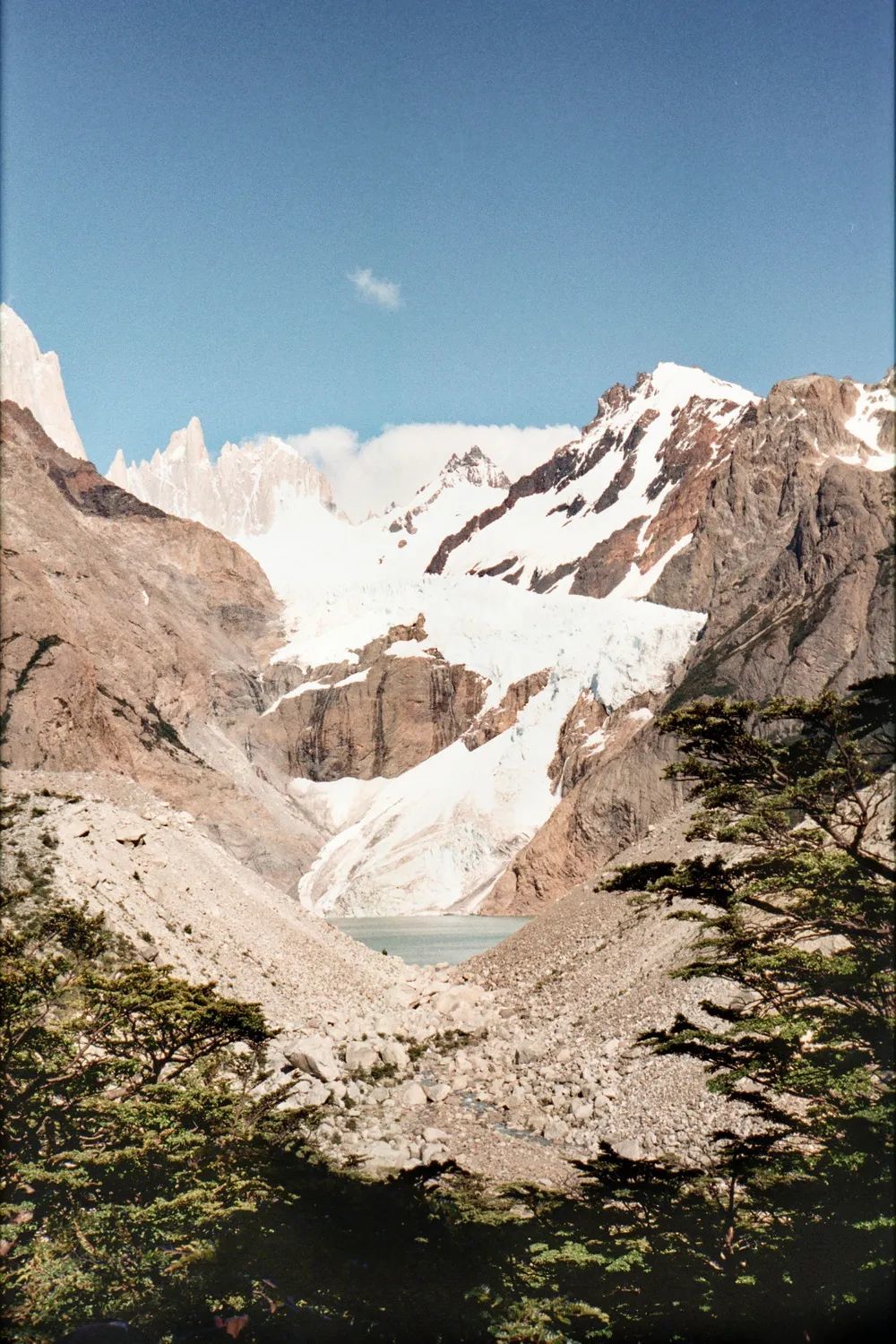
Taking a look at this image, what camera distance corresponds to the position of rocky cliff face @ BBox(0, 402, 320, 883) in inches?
3681

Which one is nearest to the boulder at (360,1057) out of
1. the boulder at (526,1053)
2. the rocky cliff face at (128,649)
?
the boulder at (526,1053)

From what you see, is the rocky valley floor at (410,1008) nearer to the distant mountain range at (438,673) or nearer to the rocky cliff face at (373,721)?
the distant mountain range at (438,673)

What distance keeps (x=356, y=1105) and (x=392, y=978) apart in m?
17.7

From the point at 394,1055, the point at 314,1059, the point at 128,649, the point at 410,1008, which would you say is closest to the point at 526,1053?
the point at 394,1055

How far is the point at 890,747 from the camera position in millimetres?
14320

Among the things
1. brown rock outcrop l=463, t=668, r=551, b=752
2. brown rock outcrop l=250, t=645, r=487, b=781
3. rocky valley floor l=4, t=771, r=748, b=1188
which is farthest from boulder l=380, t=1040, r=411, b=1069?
brown rock outcrop l=250, t=645, r=487, b=781

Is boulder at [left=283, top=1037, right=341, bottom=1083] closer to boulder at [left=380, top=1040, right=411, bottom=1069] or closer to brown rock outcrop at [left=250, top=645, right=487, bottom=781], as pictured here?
boulder at [left=380, top=1040, right=411, bottom=1069]

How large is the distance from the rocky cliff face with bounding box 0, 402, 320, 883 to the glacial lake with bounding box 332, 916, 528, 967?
15.9 meters

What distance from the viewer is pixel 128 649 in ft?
434

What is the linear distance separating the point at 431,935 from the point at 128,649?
61771mm

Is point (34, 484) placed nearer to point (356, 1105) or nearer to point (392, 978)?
point (392, 978)

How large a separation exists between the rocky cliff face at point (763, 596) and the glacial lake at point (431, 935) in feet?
23.3

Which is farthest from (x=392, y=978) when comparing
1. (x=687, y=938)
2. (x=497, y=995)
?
(x=687, y=938)

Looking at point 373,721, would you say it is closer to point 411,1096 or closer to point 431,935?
point 431,935
